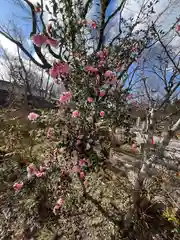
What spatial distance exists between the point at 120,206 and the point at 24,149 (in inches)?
104

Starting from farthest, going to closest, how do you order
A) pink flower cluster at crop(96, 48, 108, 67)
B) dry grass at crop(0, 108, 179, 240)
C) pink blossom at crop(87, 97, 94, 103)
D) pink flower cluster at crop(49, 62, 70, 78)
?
pink flower cluster at crop(96, 48, 108, 67)
pink blossom at crop(87, 97, 94, 103)
dry grass at crop(0, 108, 179, 240)
pink flower cluster at crop(49, 62, 70, 78)

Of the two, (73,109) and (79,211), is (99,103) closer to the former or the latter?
(73,109)

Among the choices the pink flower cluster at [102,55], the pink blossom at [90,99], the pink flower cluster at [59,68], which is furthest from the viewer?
the pink flower cluster at [102,55]

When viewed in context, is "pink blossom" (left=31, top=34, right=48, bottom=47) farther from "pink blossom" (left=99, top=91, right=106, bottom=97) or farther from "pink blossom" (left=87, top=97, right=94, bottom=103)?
"pink blossom" (left=99, top=91, right=106, bottom=97)

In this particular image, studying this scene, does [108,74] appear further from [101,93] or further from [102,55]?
[102,55]

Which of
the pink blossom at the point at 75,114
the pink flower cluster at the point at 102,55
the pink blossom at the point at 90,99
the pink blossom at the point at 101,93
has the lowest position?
the pink blossom at the point at 75,114

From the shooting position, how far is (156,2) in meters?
3.68

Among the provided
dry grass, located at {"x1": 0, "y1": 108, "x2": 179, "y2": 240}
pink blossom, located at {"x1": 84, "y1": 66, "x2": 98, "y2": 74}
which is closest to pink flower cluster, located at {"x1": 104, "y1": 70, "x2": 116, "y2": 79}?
pink blossom, located at {"x1": 84, "y1": 66, "x2": 98, "y2": 74}

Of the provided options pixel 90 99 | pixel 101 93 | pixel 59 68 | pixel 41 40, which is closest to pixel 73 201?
pixel 90 99

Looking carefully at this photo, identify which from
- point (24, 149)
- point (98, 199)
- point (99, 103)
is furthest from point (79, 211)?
point (24, 149)

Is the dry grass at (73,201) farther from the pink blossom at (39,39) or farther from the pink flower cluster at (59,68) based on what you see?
the pink blossom at (39,39)

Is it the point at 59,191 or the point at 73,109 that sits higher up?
the point at 73,109

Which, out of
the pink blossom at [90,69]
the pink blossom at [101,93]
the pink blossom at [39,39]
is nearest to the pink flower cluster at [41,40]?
the pink blossom at [39,39]

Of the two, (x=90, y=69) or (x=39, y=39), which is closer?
(x=39, y=39)
